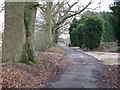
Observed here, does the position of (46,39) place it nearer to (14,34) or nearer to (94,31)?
(94,31)

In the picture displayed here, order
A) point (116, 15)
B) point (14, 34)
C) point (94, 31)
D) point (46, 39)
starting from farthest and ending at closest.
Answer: point (94, 31), point (46, 39), point (116, 15), point (14, 34)

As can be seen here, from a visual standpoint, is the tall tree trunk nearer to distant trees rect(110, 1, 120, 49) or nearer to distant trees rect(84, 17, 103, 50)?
distant trees rect(110, 1, 120, 49)

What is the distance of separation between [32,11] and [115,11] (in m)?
5.42

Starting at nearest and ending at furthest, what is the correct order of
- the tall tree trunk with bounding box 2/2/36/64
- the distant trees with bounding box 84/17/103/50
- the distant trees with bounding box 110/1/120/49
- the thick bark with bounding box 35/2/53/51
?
the tall tree trunk with bounding box 2/2/36/64
the distant trees with bounding box 110/1/120/49
the thick bark with bounding box 35/2/53/51
the distant trees with bounding box 84/17/103/50

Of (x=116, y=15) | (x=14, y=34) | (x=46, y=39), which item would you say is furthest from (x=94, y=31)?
(x=14, y=34)

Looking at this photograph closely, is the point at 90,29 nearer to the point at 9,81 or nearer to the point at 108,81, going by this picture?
the point at 108,81

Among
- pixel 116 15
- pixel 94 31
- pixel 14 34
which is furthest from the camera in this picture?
Result: pixel 94 31

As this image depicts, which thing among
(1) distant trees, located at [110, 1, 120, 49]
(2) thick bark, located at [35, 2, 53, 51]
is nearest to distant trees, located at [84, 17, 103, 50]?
(2) thick bark, located at [35, 2, 53, 51]

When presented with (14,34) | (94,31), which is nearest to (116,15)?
(14,34)

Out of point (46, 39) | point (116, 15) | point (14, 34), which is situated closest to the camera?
point (14, 34)

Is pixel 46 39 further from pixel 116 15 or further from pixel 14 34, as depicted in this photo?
pixel 14 34

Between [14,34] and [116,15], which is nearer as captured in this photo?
[14,34]

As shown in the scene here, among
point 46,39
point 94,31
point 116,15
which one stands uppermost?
point 116,15

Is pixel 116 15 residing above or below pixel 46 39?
above
